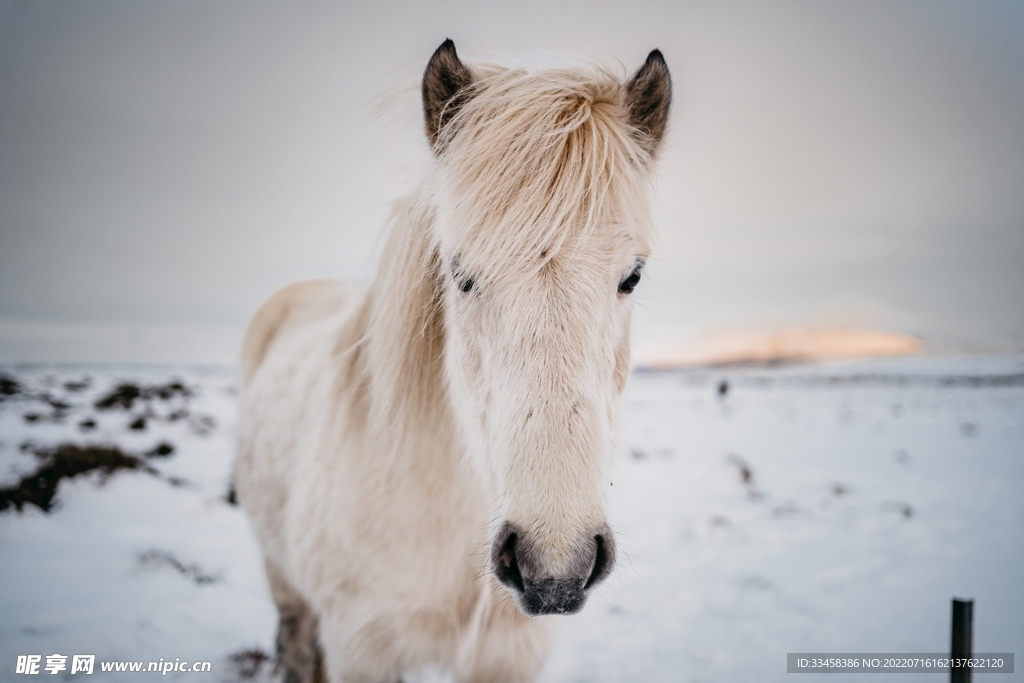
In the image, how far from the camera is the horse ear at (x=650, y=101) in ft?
5.53

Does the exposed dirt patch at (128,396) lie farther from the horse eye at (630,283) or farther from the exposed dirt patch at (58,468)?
the horse eye at (630,283)

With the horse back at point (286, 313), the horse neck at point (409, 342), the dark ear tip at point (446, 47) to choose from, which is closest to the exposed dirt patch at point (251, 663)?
the horse back at point (286, 313)

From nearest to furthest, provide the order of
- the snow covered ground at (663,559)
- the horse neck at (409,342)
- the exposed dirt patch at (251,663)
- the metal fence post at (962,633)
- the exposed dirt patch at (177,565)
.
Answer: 1. the horse neck at (409,342)
2. the metal fence post at (962,633)
3. the exposed dirt patch at (251,663)
4. the snow covered ground at (663,559)
5. the exposed dirt patch at (177,565)

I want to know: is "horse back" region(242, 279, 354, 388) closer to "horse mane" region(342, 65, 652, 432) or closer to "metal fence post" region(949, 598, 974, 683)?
"horse mane" region(342, 65, 652, 432)

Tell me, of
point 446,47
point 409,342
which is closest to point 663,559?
point 409,342

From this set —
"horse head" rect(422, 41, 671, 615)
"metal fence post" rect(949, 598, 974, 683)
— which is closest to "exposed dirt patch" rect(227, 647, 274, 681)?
"horse head" rect(422, 41, 671, 615)

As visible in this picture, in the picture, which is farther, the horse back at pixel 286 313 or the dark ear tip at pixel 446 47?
the horse back at pixel 286 313

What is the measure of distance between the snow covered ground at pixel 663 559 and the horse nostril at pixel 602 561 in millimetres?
251

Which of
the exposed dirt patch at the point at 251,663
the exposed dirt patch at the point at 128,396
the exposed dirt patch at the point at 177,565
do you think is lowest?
the exposed dirt patch at the point at 128,396

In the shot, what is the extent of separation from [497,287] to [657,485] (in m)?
7.08

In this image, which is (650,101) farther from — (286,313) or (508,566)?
(286,313)

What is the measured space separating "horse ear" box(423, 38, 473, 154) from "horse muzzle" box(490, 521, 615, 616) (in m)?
1.31

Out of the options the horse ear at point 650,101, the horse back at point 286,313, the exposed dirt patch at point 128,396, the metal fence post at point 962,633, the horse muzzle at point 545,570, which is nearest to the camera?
the horse muzzle at point 545,570

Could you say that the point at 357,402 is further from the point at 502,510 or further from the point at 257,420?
the point at 257,420
